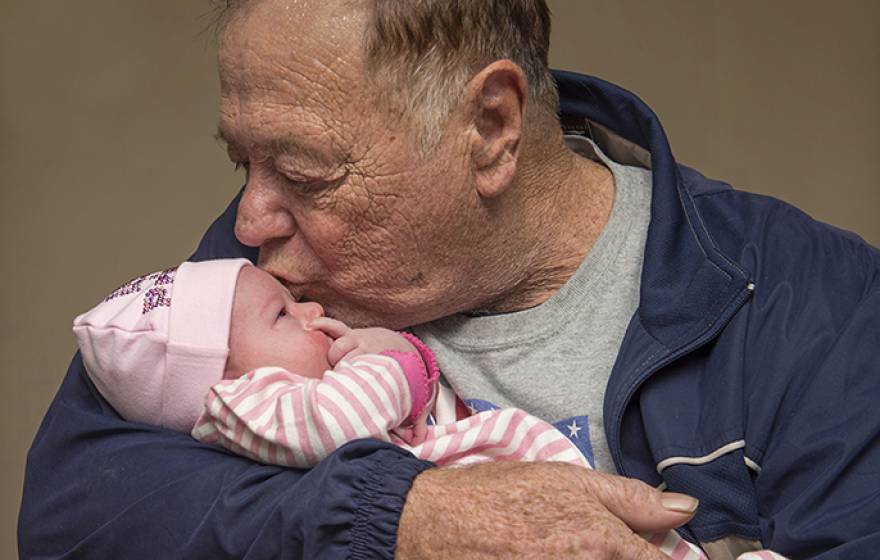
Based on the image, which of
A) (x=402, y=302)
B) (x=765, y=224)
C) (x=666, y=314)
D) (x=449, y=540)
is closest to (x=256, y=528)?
(x=449, y=540)

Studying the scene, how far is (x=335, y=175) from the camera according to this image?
194 cm

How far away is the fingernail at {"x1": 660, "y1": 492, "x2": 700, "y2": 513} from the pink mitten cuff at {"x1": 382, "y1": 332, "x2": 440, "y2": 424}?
37cm

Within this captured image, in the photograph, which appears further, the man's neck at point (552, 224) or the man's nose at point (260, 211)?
the man's neck at point (552, 224)

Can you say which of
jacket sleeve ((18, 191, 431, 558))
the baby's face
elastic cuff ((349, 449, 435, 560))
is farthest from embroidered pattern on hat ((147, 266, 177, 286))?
elastic cuff ((349, 449, 435, 560))

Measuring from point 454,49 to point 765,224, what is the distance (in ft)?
1.79

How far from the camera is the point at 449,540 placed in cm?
166

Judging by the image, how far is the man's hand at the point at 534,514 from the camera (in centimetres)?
164

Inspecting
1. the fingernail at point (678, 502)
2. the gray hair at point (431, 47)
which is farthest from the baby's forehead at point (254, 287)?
the fingernail at point (678, 502)

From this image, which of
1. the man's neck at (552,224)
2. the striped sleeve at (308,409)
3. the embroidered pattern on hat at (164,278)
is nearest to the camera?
the striped sleeve at (308,409)

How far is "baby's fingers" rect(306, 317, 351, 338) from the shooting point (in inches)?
77.5

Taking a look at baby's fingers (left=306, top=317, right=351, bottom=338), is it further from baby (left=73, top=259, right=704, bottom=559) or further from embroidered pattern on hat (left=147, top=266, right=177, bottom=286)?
embroidered pattern on hat (left=147, top=266, right=177, bottom=286)

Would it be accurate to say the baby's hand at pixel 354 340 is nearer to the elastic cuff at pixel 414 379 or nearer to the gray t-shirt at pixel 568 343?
the elastic cuff at pixel 414 379

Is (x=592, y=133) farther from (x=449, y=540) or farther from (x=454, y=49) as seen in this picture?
(x=449, y=540)

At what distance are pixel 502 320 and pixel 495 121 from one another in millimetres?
322
